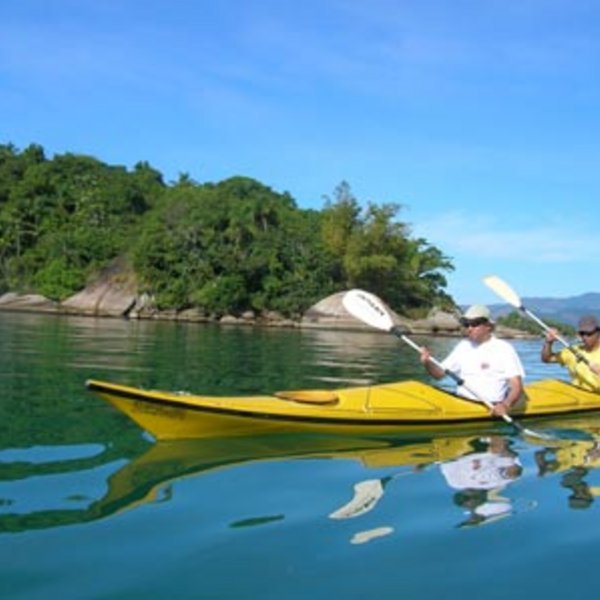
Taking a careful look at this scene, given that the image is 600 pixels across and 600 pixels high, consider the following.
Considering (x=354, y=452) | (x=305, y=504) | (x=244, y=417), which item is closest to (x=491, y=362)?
(x=354, y=452)

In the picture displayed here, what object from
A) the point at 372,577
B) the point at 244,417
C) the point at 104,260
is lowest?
the point at 372,577

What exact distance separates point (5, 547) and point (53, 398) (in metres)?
5.83

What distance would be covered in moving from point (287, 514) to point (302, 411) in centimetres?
209

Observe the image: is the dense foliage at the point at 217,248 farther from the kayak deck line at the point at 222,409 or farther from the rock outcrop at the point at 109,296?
the kayak deck line at the point at 222,409

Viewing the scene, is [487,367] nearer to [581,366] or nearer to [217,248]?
[581,366]

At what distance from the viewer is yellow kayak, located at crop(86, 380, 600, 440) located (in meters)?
6.71

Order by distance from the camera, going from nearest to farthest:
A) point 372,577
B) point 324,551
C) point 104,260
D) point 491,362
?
point 372,577 < point 324,551 < point 491,362 < point 104,260

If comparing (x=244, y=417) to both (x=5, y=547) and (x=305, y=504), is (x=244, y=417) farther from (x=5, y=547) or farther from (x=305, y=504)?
(x=5, y=547)

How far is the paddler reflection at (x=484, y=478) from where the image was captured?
5295 mm

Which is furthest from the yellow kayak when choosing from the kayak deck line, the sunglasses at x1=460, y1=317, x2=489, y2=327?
the sunglasses at x1=460, y1=317, x2=489, y2=327

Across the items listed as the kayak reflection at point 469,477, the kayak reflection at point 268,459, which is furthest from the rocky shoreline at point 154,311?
the kayak reflection at point 268,459

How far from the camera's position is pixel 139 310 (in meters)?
51.1

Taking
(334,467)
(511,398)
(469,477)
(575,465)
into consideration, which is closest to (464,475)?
(469,477)

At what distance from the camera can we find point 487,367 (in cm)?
841
